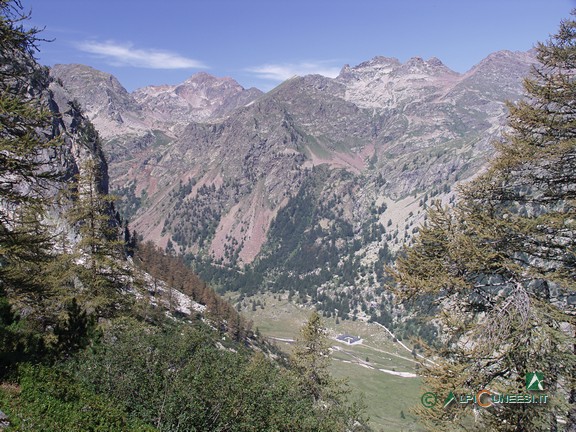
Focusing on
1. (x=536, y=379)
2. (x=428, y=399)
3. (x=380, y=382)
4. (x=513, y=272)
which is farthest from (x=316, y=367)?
(x=380, y=382)

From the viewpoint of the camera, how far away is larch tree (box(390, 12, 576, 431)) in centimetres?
1210

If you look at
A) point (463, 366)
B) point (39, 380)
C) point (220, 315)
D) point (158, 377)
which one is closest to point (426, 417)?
point (463, 366)

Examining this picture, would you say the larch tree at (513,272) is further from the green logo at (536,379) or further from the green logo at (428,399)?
the green logo at (428,399)

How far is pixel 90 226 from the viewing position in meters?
26.9

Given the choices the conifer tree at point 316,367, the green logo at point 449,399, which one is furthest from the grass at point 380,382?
the green logo at point 449,399

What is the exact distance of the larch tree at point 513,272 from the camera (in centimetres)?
1210

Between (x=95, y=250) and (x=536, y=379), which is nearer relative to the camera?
(x=536, y=379)

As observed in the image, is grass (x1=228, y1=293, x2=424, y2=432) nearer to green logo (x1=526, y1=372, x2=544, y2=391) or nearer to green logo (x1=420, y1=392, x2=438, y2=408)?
green logo (x1=420, y1=392, x2=438, y2=408)

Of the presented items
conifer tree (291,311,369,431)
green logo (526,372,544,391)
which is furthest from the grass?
green logo (526,372,544,391)

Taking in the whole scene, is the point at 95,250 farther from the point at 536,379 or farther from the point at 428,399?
the point at 536,379

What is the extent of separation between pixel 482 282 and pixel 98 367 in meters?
16.7

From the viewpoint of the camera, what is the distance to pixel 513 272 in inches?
519

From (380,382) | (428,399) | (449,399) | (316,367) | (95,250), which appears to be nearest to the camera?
(449,399)

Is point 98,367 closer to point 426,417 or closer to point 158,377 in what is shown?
point 158,377
